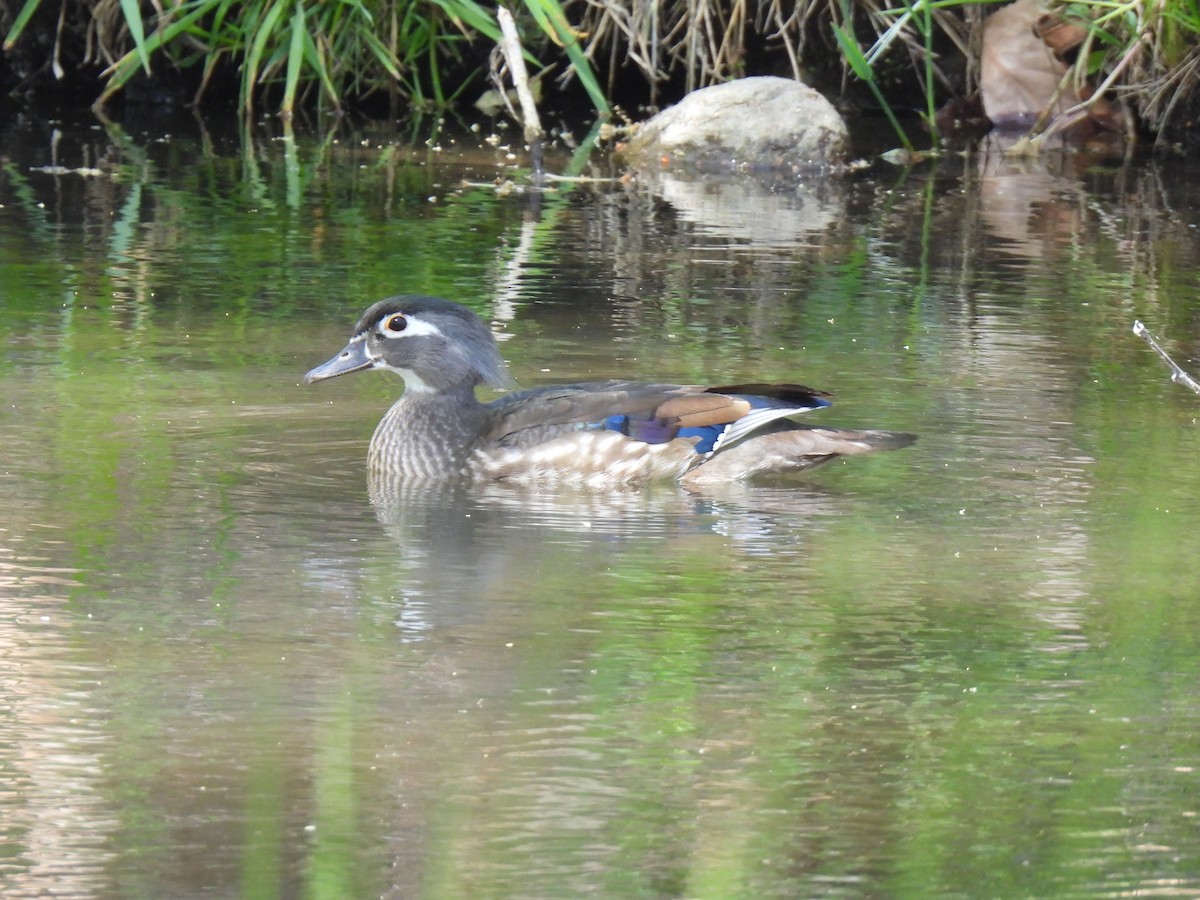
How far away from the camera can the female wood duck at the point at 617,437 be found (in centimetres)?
624

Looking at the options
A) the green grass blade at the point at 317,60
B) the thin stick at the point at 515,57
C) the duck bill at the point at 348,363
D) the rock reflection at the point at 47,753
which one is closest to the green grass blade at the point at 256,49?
the green grass blade at the point at 317,60

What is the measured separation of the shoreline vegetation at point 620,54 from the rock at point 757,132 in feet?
1.31

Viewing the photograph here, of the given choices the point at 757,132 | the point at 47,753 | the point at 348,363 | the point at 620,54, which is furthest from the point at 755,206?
the point at 47,753

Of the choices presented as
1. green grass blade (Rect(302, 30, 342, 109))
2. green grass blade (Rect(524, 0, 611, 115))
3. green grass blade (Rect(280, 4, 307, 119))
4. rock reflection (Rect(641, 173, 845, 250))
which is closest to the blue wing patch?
rock reflection (Rect(641, 173, 845, 250))

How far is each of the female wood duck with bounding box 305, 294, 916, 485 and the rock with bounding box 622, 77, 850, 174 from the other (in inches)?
251

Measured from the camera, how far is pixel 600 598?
16.5 ft

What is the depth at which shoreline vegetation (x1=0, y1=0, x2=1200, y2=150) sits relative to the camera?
12.6 metres

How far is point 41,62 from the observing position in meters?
15.2

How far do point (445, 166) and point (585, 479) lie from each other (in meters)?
6.38

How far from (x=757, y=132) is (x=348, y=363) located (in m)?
6.31

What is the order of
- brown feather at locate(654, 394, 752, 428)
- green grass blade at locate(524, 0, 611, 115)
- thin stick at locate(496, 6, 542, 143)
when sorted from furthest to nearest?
1. thin stick at locate(496, 6, 542, 143)
2. green grass blade at locate(524, 0, 611, 115)
3. brown feather at locate(654, 394, 752, 428)

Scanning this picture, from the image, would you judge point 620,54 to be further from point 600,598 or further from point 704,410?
point 600,598

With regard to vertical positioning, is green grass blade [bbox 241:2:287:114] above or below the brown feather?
above

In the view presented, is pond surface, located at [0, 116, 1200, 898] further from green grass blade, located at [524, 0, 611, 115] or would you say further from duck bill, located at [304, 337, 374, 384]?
green grass blade, located at [524, 0, 611, 115]
